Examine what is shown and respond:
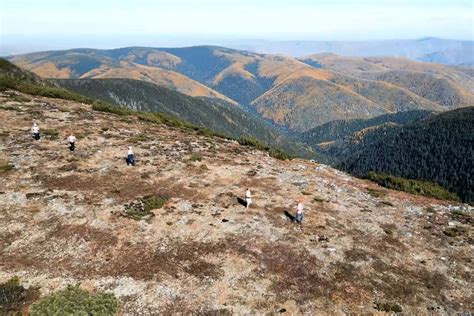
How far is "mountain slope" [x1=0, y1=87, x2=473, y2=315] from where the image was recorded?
23312mm

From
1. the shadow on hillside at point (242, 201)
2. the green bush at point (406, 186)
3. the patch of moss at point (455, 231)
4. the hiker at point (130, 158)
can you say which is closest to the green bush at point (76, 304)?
the shadow on hillside at point (242, 201)

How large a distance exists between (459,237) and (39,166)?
36257 mm

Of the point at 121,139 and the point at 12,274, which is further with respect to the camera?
the point at 121,139

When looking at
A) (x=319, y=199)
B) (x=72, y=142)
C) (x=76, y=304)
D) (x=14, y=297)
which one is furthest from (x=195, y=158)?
(x=14, y=297)

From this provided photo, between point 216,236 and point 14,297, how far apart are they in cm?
1274

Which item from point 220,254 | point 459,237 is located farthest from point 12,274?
point 459,237

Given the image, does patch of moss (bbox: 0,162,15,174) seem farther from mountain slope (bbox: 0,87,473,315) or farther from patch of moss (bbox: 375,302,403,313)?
patch of moss (bbox: 375,302,403,313)

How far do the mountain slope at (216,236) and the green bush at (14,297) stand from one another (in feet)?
1.61

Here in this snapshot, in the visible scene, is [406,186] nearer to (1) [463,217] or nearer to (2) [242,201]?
(1) [463,217]

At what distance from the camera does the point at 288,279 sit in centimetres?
2464

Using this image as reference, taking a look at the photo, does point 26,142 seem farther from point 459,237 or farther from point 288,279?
point 459,237

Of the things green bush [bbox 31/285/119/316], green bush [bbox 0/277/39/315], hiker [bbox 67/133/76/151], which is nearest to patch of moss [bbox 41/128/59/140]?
hiker [bbox 67/133/76/151]

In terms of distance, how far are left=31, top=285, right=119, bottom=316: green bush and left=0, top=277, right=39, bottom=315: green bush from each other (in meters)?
0.73

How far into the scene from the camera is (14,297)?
71.5ft
